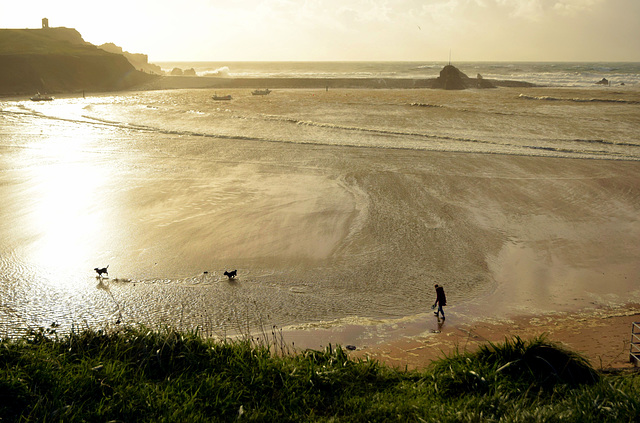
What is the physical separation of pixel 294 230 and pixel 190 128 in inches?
881

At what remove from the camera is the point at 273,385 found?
6238mm

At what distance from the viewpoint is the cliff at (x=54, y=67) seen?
70.0 metres

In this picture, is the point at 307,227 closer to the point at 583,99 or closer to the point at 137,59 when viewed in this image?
the point at 583,99

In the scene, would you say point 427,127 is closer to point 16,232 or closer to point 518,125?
point 518,125

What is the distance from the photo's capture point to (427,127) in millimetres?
35406

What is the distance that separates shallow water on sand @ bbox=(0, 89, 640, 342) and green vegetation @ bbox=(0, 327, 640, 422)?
2.56 meters

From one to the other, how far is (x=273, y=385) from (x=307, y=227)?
870 centimetres

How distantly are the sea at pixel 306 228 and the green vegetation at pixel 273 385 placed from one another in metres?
1.32

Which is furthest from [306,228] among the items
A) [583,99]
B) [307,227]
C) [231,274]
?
[583,99]

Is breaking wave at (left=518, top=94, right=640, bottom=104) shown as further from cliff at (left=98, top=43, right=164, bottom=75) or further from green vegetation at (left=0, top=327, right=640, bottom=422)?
cliff at (left=98, top=43, right=164, bottom=75)

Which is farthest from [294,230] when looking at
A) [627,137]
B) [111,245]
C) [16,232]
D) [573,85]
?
[573,85]

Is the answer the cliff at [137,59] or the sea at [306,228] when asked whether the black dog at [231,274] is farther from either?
the cliff at [137,59]

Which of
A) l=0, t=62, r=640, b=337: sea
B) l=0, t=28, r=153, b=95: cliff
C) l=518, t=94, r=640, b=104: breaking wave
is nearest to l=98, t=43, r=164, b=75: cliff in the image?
l=0, t=28, r=153, b=95: cliff

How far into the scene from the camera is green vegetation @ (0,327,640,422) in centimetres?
547
